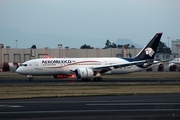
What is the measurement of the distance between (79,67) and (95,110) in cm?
3923

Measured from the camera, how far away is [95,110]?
24062mm

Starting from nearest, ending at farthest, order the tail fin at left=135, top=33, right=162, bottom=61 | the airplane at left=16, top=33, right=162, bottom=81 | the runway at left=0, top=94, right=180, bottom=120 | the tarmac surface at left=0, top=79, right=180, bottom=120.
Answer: the tarmac surface at left=0, top=79, right=180, bottom=120
the runway at left=0, top=94, right=180, bottom=120
the airplane at left=16, top=33, right=162, bottom=81
the tail fin at left=135, top=33, right=162, bottom=61

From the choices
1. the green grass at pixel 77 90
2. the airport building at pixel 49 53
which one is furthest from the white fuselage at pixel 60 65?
the airport building at pixel 49 53

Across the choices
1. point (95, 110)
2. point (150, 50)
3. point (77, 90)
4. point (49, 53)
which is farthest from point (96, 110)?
point (49, 53)

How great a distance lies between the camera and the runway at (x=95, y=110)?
844 inches

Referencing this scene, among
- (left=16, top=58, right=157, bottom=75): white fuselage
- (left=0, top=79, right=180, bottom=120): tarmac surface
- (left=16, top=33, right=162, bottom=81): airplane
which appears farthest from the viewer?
(left=16, top=58, right=157, bottom=75): white fuselage

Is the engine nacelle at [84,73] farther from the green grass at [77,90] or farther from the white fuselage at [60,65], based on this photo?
the green grass at [77,90]

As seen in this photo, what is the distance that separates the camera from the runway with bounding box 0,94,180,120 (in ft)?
70.4

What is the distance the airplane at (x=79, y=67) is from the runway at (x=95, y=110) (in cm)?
3183

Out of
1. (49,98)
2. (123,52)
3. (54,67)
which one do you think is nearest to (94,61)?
(54,67)

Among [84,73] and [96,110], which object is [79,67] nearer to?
[84,73]

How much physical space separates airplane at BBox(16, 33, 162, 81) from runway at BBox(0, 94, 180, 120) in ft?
104

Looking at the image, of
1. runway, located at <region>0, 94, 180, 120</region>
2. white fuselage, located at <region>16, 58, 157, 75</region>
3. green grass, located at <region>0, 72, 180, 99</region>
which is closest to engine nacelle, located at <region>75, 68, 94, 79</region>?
white fuselage, located at <region>16, 58, 157, 75</region>

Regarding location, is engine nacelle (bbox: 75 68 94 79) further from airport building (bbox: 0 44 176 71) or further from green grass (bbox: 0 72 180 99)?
airport building (bbox: 0 44 176 71)
